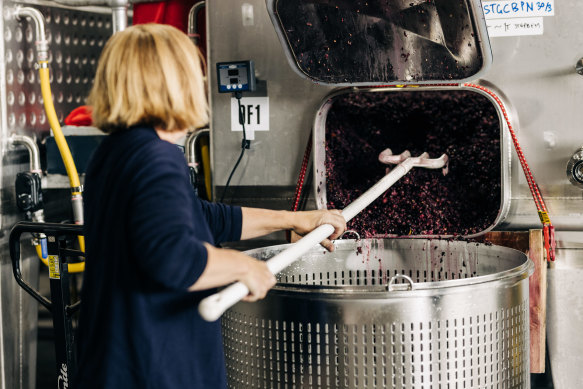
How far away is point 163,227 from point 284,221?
0.72 metres

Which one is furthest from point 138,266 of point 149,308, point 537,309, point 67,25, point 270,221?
point 67,25

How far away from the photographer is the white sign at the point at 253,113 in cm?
262

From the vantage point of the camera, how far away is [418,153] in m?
2.53

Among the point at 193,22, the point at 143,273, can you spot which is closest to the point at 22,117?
the point at 193,22

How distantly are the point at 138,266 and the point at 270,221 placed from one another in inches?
23.9

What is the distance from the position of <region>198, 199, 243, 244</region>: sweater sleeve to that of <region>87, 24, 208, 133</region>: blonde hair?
0.38 meters

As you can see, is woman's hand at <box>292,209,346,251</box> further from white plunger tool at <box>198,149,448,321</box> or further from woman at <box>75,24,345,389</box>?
woman at <box>75,24,345,389</box>

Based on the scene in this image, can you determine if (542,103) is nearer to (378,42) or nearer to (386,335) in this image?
(378,42)

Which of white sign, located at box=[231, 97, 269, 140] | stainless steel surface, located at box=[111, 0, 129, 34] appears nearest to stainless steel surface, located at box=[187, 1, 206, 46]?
stainless steel surface, located at box=[111, 0, 129, 34]

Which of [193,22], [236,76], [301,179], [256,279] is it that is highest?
[193,22]

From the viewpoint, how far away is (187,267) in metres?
1.36

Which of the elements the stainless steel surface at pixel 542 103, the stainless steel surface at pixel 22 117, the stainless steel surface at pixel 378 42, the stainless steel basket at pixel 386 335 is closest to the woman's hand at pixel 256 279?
the stainless steel basket at pixel 386 335

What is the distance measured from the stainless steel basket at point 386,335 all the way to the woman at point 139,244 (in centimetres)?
37

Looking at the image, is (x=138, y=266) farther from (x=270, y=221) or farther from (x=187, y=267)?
(x=270, y=221)
